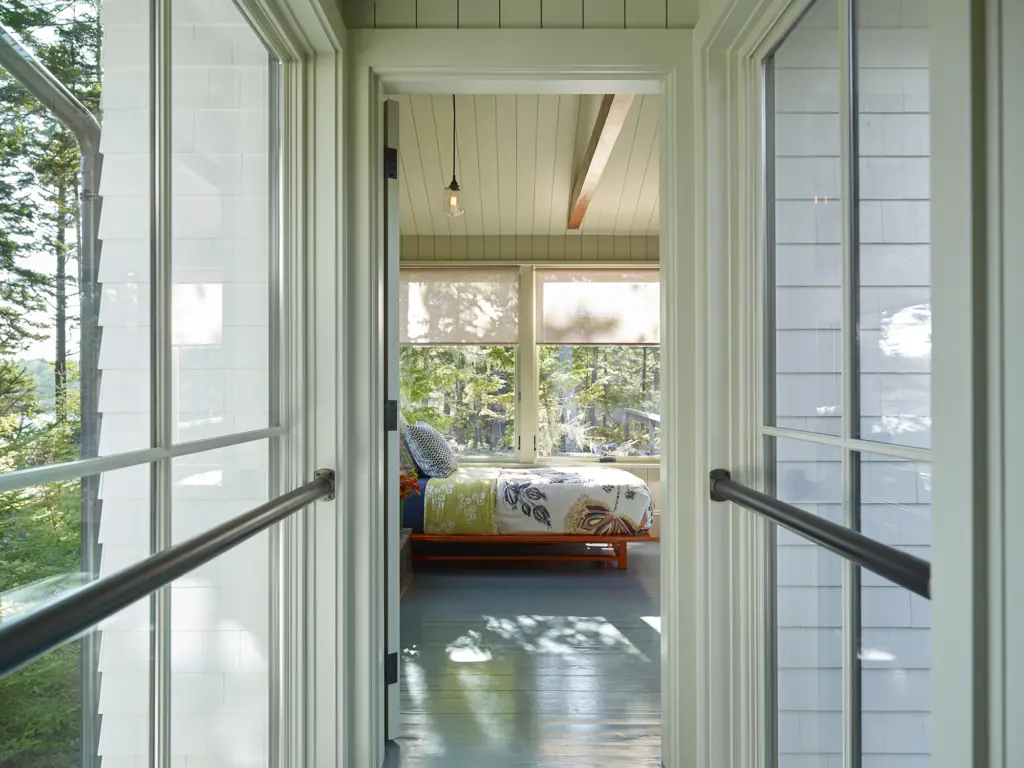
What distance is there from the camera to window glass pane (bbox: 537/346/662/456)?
5.61 m

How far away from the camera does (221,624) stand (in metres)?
1.38

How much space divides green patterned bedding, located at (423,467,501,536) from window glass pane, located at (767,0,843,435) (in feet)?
9.08

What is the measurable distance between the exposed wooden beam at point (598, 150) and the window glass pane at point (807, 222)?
1435 mm

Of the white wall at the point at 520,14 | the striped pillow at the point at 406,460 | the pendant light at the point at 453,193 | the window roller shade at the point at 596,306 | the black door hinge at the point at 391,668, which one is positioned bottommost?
the black door hinge at the point at 391,668

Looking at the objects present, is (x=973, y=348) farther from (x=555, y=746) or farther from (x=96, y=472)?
(x=555, y=746)

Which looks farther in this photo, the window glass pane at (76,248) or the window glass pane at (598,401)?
the window glass pane at (598,401)

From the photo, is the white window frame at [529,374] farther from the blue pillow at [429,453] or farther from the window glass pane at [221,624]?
the window glass pane at [221,624]

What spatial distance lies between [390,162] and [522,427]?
146 inches

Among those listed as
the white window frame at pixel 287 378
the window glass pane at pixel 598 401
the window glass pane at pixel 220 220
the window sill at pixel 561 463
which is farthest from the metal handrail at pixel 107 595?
the window glass pane at pixel 598 401

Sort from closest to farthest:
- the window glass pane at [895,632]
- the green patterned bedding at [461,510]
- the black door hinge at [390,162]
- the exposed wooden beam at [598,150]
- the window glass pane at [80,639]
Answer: the window glass pane at [80,639] → the window glass pane at [895,632] → the black door hinge at [390,162] → the exposed wooden beam at [598,150] → the green patterned bedding at [461,510]

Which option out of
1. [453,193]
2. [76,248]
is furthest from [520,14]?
[453,193]

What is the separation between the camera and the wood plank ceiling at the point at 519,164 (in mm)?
4203

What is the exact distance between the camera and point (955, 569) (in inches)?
30.8

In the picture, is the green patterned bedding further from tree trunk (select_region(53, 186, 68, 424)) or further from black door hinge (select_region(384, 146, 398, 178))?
tree trunk (select_region(53, 186, 68, 424))
